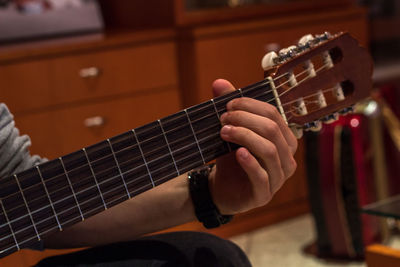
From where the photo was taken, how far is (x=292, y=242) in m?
1.88

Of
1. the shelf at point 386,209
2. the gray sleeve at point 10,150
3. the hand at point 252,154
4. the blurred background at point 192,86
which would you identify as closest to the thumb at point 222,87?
the hand at point 252,154

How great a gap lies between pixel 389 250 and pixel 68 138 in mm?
956

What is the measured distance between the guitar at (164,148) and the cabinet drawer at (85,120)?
0.84 meters

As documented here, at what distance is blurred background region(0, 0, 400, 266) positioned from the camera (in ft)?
5.50

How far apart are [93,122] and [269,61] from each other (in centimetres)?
105

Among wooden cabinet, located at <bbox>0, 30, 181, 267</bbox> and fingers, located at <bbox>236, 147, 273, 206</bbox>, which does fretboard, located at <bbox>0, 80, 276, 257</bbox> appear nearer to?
fingers, located at <bbox>236, 147, 273, 206</bbox>

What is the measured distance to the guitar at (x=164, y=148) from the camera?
2.21 feet

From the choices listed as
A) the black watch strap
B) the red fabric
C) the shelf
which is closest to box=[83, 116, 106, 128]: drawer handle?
the red fabric

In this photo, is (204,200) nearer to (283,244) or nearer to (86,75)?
(86,75)

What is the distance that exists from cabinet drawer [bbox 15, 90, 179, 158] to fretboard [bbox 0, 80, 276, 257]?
874 mm

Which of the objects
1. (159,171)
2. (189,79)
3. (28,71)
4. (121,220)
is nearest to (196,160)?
(159,171)

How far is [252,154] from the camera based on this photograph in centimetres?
74

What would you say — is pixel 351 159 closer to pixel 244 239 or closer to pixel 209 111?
pixel 244 239

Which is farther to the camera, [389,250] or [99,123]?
[99,123]
